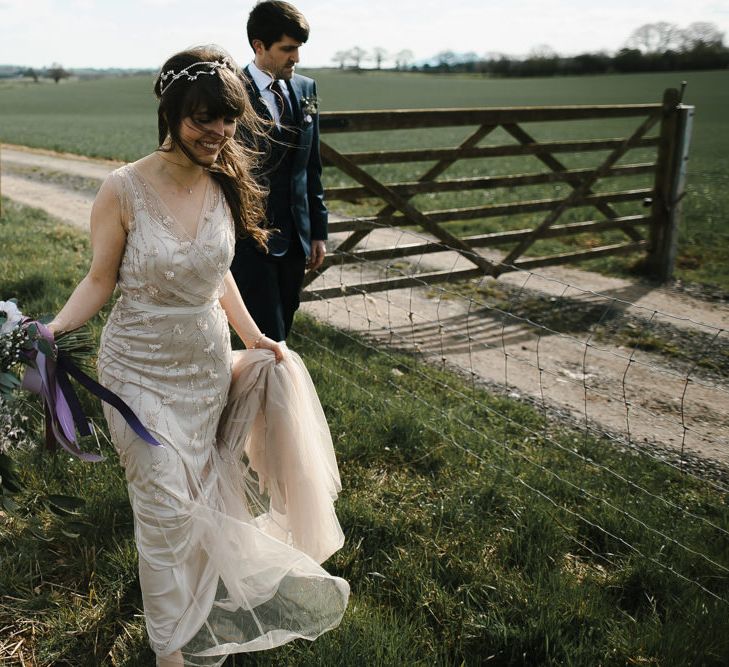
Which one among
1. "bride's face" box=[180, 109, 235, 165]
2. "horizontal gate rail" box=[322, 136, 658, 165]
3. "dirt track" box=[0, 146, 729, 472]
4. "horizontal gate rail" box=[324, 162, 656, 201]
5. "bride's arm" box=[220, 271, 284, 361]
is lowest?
"dirt track" box=[0, 146, 729, 472]

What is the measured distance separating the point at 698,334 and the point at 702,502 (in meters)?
3.40

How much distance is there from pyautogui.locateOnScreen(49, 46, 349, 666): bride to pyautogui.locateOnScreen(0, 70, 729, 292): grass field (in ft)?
1.26

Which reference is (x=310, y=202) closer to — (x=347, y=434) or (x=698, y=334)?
(x=347, y=434)

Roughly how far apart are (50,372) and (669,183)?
847 cm

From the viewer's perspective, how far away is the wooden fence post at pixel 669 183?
8.94 metres

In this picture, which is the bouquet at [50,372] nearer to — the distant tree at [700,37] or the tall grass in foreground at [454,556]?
the tall grass in foreground at [454,556]

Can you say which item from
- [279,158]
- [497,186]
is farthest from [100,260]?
[497,186]

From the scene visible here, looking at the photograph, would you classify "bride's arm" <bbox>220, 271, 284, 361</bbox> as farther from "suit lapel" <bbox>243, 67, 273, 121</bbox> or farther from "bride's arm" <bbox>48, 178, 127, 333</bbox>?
"suit lapel" <bbox>243, 67, 273, 121</bbox>

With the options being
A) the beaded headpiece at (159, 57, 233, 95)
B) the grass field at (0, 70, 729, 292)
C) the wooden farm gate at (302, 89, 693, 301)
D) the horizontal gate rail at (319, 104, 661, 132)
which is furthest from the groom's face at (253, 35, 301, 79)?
the wooden farm gate at (302, 89, 693, 301)

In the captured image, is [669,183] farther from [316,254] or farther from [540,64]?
[540,64]

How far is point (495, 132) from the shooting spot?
126ft

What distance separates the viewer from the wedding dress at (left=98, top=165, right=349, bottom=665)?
2549 mm

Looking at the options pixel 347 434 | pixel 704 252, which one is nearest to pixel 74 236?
pixel 347 434

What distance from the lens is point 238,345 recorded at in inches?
232
